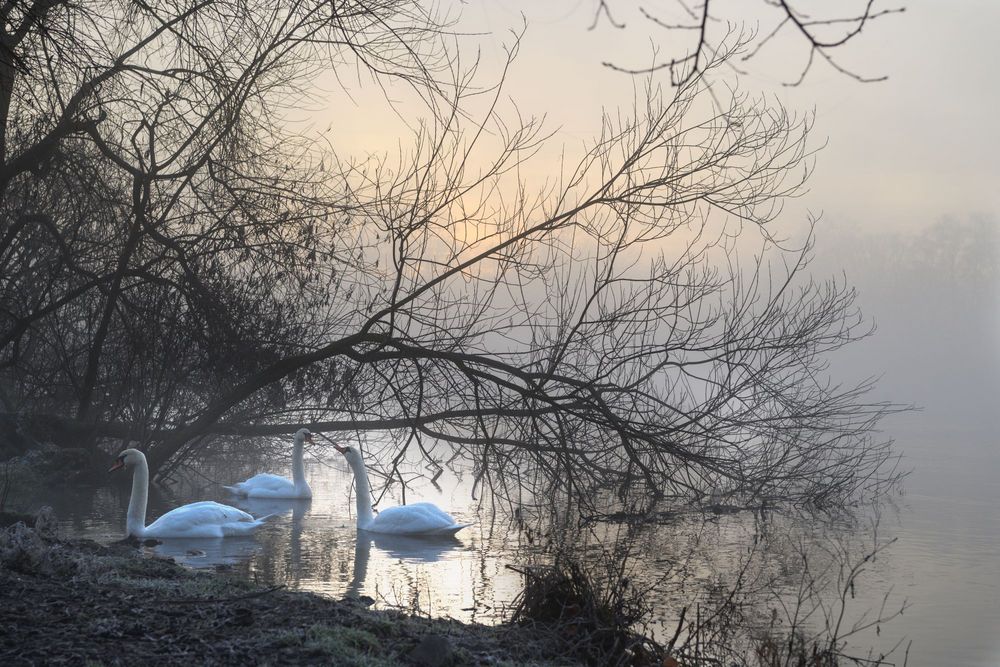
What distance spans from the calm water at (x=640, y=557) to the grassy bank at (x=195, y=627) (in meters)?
1.30

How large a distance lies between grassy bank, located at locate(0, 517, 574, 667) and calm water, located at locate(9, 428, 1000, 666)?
1.30m

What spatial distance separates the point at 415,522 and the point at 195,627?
7.34 m

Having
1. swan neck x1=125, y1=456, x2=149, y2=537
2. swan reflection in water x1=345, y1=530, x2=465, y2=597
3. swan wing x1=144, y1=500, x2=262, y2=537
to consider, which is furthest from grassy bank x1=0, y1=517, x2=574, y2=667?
swan wing x1=144, y1=500, x2=262, y2=537

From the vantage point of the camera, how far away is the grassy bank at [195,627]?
18.6 feet

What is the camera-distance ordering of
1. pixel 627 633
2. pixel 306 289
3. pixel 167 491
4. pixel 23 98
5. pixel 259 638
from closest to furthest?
pixel 259 638 < pixel 627 633 < pixel 23 98 < pixel 306 289 < pixel 167 491

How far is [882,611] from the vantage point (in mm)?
10438

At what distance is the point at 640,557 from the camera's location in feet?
39.7

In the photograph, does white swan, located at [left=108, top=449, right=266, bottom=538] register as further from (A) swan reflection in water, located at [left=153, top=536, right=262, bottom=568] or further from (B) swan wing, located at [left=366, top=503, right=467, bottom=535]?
(B) swan wing, located at [left=366, top=503, right=467, bottom=535]

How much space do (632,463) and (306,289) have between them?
4.80 metres

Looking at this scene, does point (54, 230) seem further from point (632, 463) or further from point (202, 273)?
point (632, 463)

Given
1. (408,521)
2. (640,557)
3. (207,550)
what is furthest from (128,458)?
(640,557)

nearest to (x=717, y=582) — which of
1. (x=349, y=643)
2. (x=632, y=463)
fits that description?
(x=632, y=463)

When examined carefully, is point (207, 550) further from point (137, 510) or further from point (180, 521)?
point (137, 510)

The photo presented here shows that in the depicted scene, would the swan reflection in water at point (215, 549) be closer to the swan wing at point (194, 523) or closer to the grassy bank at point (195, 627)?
the swan wing at point (194, 523)
